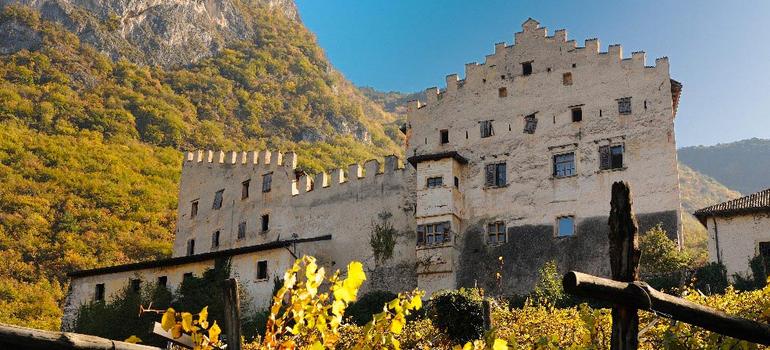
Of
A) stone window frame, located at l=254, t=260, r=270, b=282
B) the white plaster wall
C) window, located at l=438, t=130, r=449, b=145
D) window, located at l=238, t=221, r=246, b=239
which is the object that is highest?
window, located at l=438, t=130, r=449, b=145

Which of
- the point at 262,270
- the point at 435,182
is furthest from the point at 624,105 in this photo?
the point at 262,270

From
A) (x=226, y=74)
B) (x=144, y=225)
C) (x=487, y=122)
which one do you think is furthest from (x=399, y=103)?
(x=487, y=122)

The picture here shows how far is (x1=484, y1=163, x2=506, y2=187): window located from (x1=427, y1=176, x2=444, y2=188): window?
1.96m

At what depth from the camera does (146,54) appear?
109000 mm

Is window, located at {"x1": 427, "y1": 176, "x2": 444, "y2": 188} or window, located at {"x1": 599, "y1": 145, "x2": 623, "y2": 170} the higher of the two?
window, located at {"x1": 599, "y1": 145, "x2": 623, "y2": 170}

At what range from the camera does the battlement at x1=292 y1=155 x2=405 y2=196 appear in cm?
3928

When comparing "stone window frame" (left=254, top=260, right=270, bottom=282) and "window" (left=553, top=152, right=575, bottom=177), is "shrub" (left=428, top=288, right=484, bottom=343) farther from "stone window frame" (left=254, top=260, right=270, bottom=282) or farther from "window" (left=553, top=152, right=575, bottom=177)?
"stone window frame" (left=254, top=260, right=270, bottom=282)

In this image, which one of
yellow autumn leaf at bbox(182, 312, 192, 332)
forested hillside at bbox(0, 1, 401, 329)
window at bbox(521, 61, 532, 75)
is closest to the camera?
yellow autumn leaf at bbox(182, 312, 192, 332)

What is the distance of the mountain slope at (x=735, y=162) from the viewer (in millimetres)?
142875

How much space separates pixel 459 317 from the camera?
2355 cm

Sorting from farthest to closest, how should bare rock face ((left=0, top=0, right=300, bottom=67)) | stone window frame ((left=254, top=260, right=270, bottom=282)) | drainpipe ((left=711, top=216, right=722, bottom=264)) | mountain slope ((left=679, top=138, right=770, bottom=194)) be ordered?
mountain slope ((left=679, top=138, right=770, bottom=194)) < bare rock face ((left=0, top=0, right=300, bottom=67)) < stone window frame ((left=254, top=260, right=270, bottom=282)) < drainpipe ((left=711, top=216, right=722, bottom=264))

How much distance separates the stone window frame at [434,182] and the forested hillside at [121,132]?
28.4 meters

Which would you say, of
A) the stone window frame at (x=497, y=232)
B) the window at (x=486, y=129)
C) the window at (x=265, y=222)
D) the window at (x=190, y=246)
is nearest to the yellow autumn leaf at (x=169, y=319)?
the stone window frame at (x=497, y=232)

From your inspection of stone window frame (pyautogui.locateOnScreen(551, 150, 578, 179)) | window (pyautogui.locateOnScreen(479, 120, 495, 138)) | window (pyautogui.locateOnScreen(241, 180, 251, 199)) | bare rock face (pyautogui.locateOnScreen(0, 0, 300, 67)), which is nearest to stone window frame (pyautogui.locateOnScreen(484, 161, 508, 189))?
window (pyautogui.locateOnScreen(479, 120, 495, 138))
